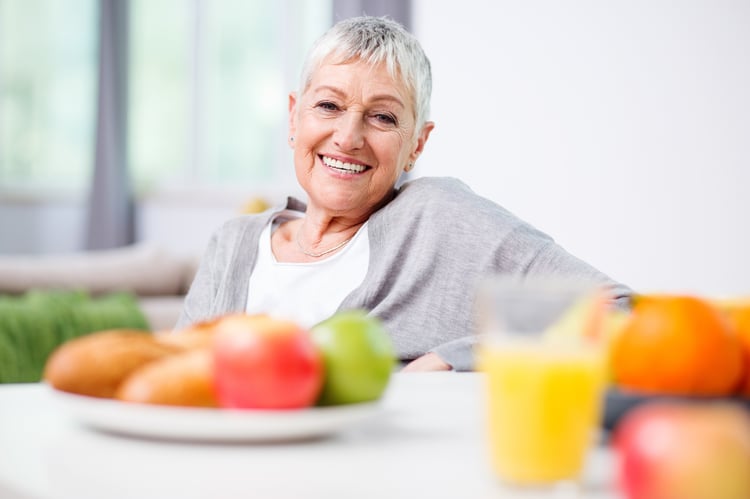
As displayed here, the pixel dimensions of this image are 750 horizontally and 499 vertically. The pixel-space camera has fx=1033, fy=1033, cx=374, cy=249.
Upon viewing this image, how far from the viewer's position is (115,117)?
21.7ft

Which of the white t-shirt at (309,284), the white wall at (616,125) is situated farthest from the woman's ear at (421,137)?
the white wall at (616,125)

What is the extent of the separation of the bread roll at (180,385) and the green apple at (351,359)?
3.3 inches

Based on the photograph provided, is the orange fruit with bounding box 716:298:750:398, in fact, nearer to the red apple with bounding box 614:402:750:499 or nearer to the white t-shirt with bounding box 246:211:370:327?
the red apple with bounding box 614:402:750:499

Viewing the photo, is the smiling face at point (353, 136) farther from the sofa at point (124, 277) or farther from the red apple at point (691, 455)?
the red apple at point (691, 455)

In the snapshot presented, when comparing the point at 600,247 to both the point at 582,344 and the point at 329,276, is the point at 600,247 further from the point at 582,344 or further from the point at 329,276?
the point at 582,344

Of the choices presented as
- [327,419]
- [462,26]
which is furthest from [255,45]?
[327,419]

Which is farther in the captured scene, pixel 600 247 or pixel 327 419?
pixel 600 247

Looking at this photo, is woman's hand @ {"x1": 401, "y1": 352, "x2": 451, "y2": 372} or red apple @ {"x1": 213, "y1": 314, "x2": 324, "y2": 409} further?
woman's hand @ {"x1": 401, "y1": 352, "x2": 451, "y2": 372}

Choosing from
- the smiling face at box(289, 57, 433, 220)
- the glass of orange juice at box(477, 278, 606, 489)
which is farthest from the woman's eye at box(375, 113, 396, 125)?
the glass of orange juice at box(477, 278, 606, 489)

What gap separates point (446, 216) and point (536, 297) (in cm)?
110

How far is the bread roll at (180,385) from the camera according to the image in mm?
769

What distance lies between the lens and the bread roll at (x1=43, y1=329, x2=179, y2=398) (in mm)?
809

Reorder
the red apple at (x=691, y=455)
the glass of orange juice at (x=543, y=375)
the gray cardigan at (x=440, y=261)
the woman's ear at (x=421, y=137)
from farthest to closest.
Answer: the woman's ear at (x=421, y=137)
the gray cardigan at (x=440, y=261)
the glass of orange juice at (x=543, y=375)
the red apple at (x=691, y=455)

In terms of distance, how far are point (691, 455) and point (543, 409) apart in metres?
0.14
